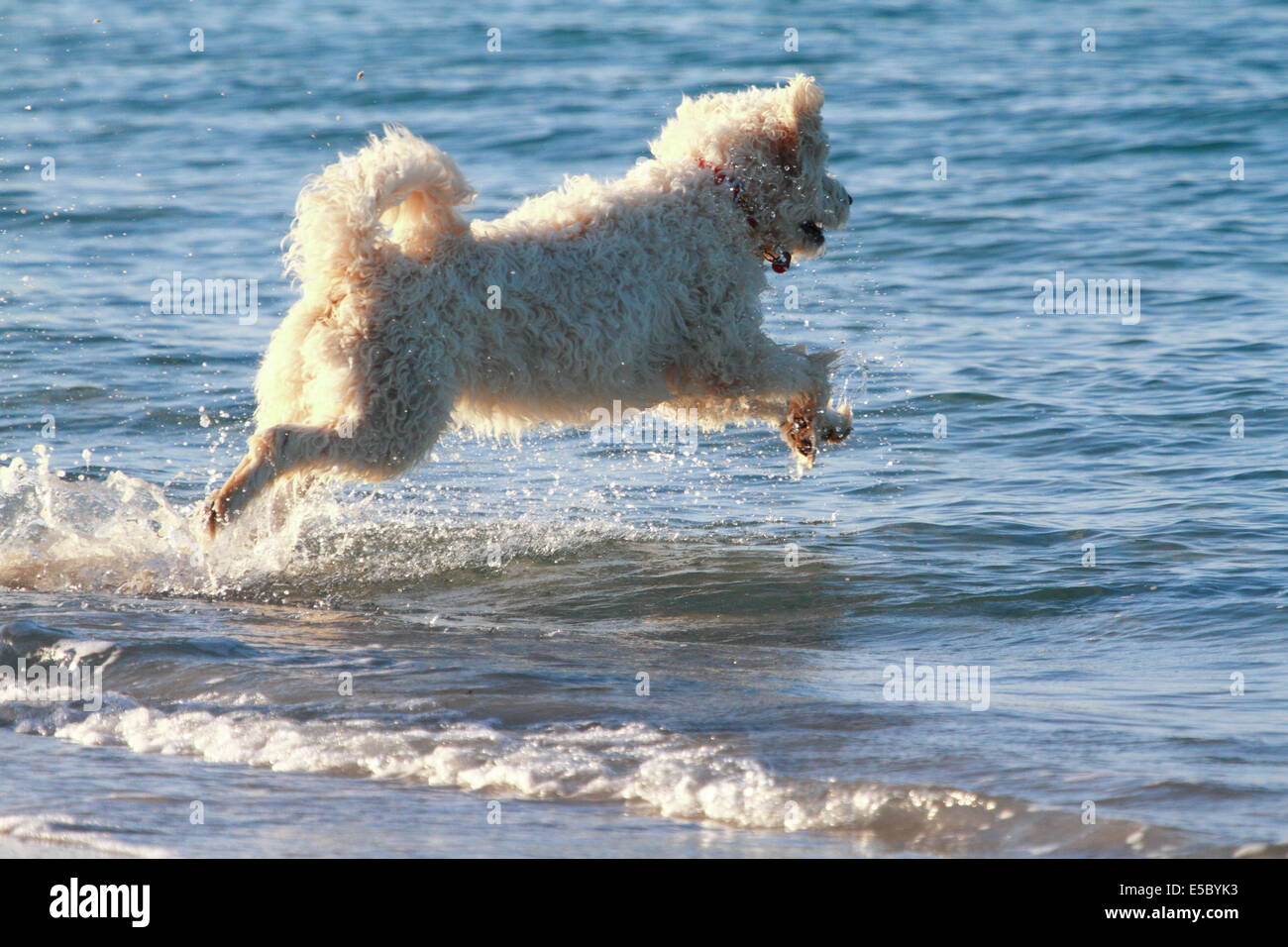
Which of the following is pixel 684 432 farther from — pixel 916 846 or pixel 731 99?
pixel 916 846

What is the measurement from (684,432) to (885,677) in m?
3.92

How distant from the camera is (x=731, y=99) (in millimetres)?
6707

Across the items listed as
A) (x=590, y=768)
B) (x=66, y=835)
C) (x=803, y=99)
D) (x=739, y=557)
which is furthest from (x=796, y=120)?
(x=66, y=835)

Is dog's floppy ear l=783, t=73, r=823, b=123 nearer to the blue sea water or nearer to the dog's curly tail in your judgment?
the dog's curly tail

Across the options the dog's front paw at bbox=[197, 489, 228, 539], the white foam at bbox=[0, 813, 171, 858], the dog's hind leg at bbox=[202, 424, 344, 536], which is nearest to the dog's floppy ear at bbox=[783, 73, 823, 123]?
the dog's hind leg at bbox=[202, 424, 344, 536]

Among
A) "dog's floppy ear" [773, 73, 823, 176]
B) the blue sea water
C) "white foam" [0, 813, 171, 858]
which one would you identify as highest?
"dog's floppy ear" [773, 73, 823, 176]

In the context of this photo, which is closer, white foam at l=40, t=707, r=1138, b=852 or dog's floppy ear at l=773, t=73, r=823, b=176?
white foam at l=40, t=707, r=1138, b=852

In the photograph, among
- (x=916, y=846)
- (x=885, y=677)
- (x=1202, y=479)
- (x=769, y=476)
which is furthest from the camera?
(x=769, y=476)

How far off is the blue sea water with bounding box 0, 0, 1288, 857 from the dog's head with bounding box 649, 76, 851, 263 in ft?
5.10

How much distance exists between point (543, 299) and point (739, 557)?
1.83 meters

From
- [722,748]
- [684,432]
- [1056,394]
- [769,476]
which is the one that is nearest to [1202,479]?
[1056,394]

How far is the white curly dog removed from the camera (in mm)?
5582

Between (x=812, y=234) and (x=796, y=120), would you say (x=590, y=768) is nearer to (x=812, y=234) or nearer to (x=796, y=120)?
(x=812, y=234)
